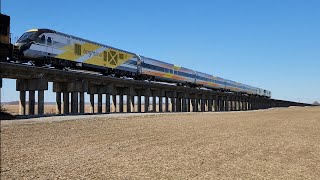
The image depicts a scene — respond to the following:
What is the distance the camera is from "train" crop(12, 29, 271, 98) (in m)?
24.7

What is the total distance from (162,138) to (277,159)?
4929mm

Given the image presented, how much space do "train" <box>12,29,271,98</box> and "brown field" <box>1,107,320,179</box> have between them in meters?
9.99

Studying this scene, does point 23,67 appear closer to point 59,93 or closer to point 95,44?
point 59,93

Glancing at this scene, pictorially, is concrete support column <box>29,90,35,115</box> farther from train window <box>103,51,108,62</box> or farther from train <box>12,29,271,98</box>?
train window <box>103,51,108,62</box>

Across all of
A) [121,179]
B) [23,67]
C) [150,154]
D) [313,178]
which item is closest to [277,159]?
[313,178]

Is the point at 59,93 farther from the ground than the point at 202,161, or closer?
farther from the ground

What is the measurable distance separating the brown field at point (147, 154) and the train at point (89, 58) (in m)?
9.99

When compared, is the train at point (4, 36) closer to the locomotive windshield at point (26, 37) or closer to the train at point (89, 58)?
the train at point (89, 58)

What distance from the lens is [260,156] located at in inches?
457

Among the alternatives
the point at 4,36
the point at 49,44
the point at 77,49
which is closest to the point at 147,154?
the point at 4,36

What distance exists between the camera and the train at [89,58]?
2472 cm

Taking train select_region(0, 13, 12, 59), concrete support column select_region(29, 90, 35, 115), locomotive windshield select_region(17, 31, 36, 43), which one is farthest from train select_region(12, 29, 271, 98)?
concrete support column select_region(29, 90, 35, 115)

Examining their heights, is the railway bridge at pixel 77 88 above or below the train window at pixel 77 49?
below

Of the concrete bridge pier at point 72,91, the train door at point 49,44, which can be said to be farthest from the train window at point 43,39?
the concrete bridge pier at point 72,91
